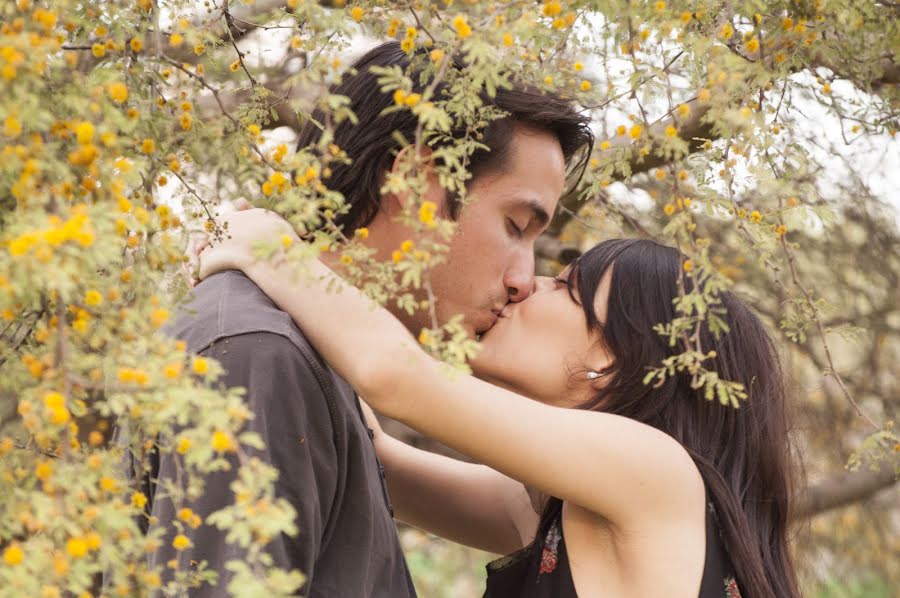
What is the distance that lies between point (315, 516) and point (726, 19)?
120cm

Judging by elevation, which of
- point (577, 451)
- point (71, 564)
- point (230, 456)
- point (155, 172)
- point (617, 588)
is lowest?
point (617, 588)

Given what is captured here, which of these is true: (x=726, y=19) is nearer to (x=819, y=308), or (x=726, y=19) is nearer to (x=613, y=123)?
(x=819, y=308)

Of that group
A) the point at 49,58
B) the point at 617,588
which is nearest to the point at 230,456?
the point at 49,58

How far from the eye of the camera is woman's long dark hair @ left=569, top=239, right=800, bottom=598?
2406mm

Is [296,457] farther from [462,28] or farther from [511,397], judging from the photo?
[462,28]

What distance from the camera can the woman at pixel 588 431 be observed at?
1.93 metres

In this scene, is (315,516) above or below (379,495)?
above

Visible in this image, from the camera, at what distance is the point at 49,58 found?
1.22 metres

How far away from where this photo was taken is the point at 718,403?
2473 millimetres

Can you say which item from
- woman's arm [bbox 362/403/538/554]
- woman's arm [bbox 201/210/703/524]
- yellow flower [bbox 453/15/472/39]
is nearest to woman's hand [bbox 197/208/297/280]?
woman's arm [bbox 201/210/703/524]

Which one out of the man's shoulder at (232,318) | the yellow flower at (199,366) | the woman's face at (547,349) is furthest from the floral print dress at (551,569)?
the yellow flower at (199,366)

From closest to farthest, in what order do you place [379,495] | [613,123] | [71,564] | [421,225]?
1. [71,564]
2. [421,225]
3. [379,495]
4. [613,123]

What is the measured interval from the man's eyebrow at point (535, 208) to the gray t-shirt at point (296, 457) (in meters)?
0.58

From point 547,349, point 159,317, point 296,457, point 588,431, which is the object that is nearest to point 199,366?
point 159,317
